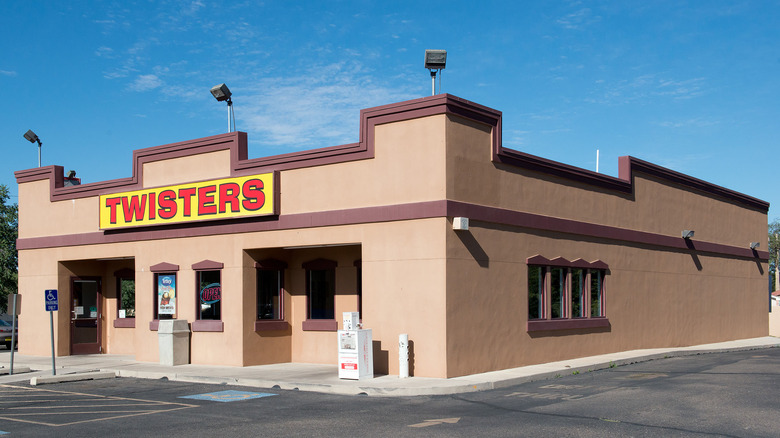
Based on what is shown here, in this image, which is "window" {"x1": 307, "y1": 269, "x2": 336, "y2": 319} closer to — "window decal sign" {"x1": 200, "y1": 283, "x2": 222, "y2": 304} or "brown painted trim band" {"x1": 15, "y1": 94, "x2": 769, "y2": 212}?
"window decal sign" {"x1": 200, "y1": 283, "x2": 222, "y2": 304}

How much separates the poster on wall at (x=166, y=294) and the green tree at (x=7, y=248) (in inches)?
1136

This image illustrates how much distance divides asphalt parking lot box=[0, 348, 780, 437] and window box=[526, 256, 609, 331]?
2.95 m

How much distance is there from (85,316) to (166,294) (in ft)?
17.6

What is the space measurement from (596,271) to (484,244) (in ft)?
20.0

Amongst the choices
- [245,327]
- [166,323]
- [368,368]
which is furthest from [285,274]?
[368,368]

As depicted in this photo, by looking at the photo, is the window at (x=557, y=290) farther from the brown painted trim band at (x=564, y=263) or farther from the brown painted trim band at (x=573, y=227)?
the brown painted trim band at (x=573, y=227)

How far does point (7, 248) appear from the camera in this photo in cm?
4888

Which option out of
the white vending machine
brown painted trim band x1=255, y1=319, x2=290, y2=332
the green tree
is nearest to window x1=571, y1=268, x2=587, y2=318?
the white vending machine

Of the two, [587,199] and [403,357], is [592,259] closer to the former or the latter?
[587,199]

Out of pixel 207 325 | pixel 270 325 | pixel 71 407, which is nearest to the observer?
pixel 71 407

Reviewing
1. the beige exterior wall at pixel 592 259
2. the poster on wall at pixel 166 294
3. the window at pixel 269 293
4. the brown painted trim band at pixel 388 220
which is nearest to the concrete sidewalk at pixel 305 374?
the beige exterior wall at pixel 592 259

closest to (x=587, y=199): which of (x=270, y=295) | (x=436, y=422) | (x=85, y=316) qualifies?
(x=270, y=295)

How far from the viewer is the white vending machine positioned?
56.9ft

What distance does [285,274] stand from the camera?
22312 millimetres
